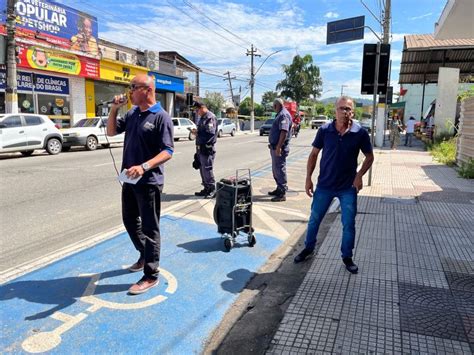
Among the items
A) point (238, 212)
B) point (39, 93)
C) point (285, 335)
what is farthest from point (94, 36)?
point (285, 335)

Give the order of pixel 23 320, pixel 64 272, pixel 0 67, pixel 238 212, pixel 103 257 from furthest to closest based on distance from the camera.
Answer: pixel 0 67, pixel 238 212, pixel 103 257, pixel 64 272, pixel 23 320

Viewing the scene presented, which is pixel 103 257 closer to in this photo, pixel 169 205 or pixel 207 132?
pixel 169 205

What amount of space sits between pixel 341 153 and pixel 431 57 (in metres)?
21.1

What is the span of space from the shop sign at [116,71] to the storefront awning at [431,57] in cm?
1536

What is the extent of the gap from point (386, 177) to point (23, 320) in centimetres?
940

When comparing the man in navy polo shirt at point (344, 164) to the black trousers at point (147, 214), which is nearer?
the black trousers at point (147, 214)

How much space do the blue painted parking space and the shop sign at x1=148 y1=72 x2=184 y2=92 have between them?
87.3ft

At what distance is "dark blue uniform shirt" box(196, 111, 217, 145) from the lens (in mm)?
7594

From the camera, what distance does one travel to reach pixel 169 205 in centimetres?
720

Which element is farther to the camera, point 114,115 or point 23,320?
point 114,115

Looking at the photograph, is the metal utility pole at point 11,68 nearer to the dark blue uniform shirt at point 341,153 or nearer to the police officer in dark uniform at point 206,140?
the police officer in dark uniform at point 206,140

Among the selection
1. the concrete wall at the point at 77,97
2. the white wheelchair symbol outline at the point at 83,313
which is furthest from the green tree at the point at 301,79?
the white wheelchair symbol outline at the point at 83,313

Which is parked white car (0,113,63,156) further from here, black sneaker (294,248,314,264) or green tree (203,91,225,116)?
green tree (203,91,225,116)

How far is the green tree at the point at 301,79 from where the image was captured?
6644 cm
